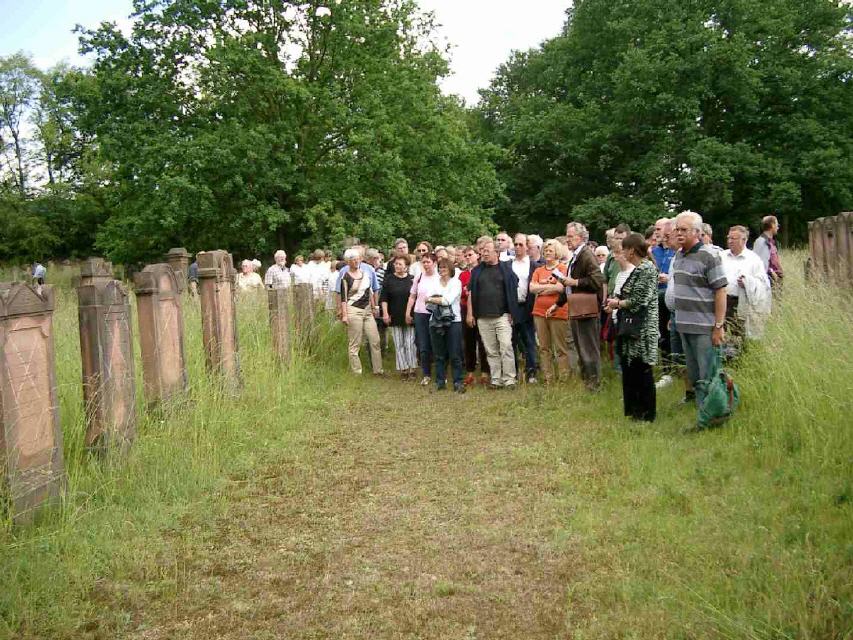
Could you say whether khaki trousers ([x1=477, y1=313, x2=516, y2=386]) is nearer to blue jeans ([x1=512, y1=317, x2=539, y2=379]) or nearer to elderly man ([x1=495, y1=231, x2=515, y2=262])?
blue jeans ([x1=512, y1=317, x2=539, y2=379])

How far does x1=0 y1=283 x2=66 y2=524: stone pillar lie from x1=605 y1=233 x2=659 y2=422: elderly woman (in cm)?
494

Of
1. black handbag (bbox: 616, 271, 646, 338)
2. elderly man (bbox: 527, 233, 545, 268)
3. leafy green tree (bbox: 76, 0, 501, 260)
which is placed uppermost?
leafy green tree (bbox: 76, 0, 501, 260)

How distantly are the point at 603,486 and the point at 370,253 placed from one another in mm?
8873

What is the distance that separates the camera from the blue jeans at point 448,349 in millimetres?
10797

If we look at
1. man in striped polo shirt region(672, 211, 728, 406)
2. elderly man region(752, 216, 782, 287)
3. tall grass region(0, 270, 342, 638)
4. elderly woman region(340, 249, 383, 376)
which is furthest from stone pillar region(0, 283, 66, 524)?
elderly man region(752, 216, 782, 287)

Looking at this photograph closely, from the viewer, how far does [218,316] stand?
873 cm

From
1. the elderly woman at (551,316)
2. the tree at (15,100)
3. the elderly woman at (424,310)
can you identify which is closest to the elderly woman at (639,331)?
the elderly woman at (551,316)

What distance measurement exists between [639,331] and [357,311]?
214 inches

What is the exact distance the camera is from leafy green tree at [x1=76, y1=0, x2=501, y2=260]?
23.2 m

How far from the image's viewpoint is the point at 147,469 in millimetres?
5883

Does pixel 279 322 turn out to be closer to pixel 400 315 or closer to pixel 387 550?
pixel 400 315

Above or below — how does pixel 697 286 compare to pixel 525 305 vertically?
above

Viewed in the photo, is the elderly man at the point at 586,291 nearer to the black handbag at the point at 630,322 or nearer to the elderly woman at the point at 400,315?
the black handbag at the point at 630,322

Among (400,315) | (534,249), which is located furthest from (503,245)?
(400,315)
